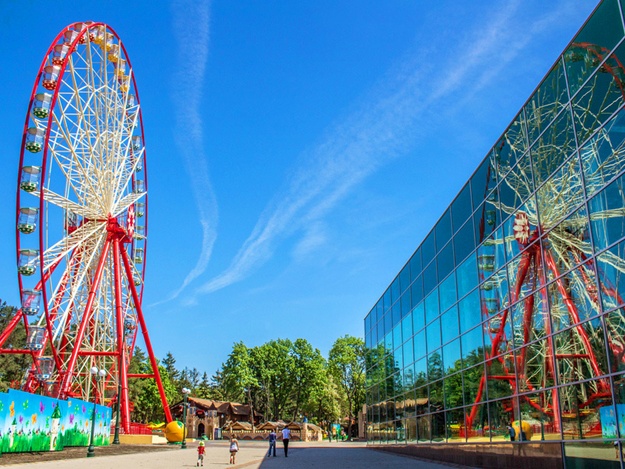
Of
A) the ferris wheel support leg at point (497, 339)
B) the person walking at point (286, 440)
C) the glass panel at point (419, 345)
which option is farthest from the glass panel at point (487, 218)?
the person walking at point (286, 440)

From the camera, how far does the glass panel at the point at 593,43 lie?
1321 centimetres

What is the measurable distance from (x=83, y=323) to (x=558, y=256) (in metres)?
31.9

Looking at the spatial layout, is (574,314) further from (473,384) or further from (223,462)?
(223,462)

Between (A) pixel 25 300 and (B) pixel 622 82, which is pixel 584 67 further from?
(A) pixel 25 300

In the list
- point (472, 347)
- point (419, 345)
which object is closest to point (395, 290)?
point (419, 345)

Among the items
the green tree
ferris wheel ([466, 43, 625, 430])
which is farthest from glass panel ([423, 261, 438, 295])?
the green tree

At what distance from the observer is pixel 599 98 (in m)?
13.7

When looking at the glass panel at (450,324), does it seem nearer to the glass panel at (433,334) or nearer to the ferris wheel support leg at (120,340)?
the glass panel at (433,334)

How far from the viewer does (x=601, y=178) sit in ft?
43.8

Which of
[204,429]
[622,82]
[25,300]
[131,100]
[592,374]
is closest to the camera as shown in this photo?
[622,82]

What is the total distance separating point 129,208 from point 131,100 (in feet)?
26.8

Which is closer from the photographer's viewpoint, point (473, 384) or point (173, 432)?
point (473, 384)

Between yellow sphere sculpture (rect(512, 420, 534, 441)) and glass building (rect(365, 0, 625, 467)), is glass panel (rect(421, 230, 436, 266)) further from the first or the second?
yellow sphere sculpture (rect(512, 420, 534, 441))

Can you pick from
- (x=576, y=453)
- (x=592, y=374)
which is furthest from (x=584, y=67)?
(x=576, y=453)
